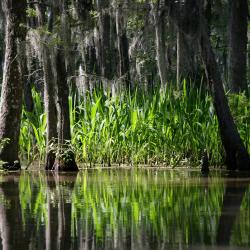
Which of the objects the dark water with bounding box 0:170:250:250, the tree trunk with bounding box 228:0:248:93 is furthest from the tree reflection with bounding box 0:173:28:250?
the tree trunk with bounding box 228:0:248:93

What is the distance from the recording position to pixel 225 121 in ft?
43.6

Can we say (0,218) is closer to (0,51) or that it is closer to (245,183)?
(245,183)

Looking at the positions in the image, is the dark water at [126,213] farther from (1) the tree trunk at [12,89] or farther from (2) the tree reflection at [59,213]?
(1) the tree trunk at [12,89]

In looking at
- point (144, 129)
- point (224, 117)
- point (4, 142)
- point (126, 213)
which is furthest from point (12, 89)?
point (126, 213)

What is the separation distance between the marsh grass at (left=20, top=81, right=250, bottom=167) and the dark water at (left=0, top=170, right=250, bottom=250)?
7.99ft

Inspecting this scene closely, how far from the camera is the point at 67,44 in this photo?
12883mm

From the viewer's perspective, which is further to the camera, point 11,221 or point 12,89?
point 12,89

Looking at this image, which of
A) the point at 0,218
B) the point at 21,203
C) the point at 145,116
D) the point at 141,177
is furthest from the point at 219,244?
the point at 145,116

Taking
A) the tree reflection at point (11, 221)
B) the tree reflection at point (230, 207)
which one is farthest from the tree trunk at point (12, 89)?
the tree reflection at point (230, 207)

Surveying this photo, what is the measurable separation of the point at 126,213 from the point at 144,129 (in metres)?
7.61

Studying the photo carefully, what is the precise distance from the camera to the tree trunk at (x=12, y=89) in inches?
559

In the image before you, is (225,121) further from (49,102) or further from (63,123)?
(49,102)

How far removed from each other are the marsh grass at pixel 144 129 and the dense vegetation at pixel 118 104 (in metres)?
0.02

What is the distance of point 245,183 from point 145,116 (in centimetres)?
490
